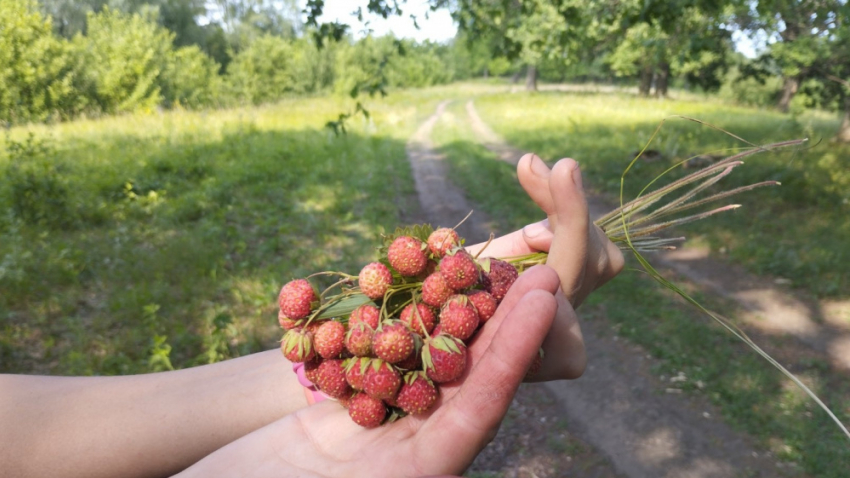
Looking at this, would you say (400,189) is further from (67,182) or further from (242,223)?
(67,182)

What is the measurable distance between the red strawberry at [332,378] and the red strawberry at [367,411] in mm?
79

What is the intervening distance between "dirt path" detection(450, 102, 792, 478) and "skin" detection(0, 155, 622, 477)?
72.6 inches

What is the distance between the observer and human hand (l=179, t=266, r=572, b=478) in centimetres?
123

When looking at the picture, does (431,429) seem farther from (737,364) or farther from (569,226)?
(737,364)

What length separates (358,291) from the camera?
181 centimetres

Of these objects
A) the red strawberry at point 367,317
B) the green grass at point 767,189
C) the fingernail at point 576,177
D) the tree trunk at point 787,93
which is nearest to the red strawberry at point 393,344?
the red strawberry at point 367,317

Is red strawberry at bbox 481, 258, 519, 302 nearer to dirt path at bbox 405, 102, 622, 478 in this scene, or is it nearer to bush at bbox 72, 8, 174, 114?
dirt path at bbox 405, 102, 622, 478

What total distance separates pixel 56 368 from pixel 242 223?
10.1ft

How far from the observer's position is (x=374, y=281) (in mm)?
1650

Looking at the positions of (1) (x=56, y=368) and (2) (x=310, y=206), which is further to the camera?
(2) (x=310, y=206)

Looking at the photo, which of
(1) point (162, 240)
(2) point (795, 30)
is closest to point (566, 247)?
(1) point (162, 240)

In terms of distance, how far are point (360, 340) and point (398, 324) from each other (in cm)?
12

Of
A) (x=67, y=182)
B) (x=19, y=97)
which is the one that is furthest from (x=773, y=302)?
(x=19, y=97)

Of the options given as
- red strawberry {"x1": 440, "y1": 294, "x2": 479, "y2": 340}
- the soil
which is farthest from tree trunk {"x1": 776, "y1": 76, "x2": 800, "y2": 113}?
red strawberry {"x1": 440, "y1": 294, "x2": 479, "y2": 340}
